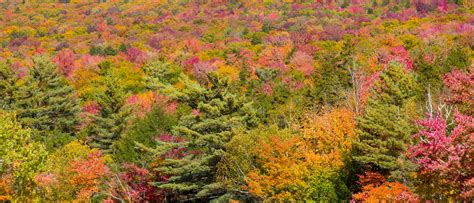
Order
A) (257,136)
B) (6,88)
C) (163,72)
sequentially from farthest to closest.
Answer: (163,72) → (6,88) → (257,136)

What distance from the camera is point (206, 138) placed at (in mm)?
32469

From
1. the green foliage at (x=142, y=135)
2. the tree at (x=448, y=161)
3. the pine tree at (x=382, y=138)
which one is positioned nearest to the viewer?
the tree at (x=448, y=161)

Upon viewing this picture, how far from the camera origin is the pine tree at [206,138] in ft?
107

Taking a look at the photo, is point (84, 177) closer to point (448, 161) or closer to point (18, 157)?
point (18, 157)

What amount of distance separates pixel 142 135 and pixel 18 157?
2135cm

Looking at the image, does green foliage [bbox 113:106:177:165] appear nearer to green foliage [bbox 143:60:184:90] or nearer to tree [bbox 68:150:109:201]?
tree [bbox 68:150:109:201]

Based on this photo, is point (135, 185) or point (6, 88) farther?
point (6, 88)

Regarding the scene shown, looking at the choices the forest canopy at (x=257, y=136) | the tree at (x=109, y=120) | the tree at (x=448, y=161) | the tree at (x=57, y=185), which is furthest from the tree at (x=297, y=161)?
the tree at (x=109, y=120)

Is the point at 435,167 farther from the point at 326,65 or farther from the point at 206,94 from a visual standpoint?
the point at 326,65

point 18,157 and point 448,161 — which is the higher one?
point 448,161

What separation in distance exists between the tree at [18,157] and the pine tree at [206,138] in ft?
38.9

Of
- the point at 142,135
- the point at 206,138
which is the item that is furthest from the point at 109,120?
the point at 206,138

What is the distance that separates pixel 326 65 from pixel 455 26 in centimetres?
5858

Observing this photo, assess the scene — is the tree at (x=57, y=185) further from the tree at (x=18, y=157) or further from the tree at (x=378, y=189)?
the tree at (x=378, y=189)
